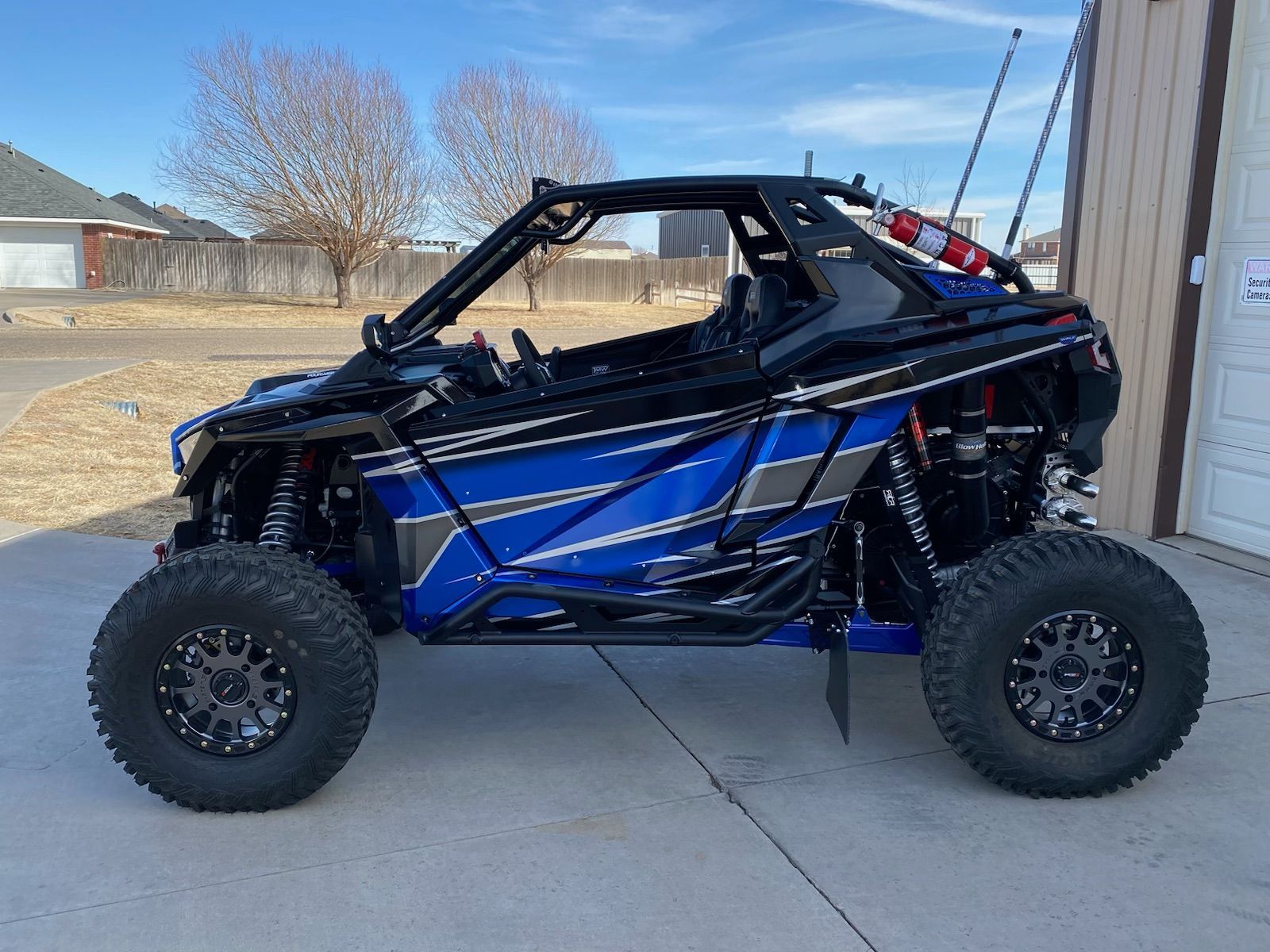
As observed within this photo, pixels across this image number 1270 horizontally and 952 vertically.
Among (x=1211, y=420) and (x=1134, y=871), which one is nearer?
(x=1134, y=871)

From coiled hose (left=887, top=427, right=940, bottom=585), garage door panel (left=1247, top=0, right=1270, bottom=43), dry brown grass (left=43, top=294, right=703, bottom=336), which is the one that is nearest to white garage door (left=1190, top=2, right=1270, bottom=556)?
garage door panel (left=1247, top=0, right=1270, bottom=43)

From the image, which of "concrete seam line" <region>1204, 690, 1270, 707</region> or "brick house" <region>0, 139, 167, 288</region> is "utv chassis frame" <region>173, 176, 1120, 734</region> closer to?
"concrete seam line" <region>1204, 690, 1270, 707</region>

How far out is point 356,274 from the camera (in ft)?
129

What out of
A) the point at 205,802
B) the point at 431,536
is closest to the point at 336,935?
the point at 205,802

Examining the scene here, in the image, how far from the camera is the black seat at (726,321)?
397cm

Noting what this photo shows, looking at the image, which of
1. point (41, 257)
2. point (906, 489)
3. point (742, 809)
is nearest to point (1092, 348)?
point (906, 489)

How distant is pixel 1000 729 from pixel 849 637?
1.93 ft

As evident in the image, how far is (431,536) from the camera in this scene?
11.0 feet

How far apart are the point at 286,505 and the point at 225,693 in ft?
2.29

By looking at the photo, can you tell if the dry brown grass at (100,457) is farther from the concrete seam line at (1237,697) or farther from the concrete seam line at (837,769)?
the concrete seam line at (1237,697)

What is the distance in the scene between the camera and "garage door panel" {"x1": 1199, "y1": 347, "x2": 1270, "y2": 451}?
579 cm

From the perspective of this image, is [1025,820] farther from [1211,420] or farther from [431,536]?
[1211,420]

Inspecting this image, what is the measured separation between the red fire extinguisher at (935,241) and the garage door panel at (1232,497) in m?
3.25

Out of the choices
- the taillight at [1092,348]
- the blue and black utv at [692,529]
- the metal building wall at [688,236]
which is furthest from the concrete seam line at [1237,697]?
the metal building wall at [688,236]
